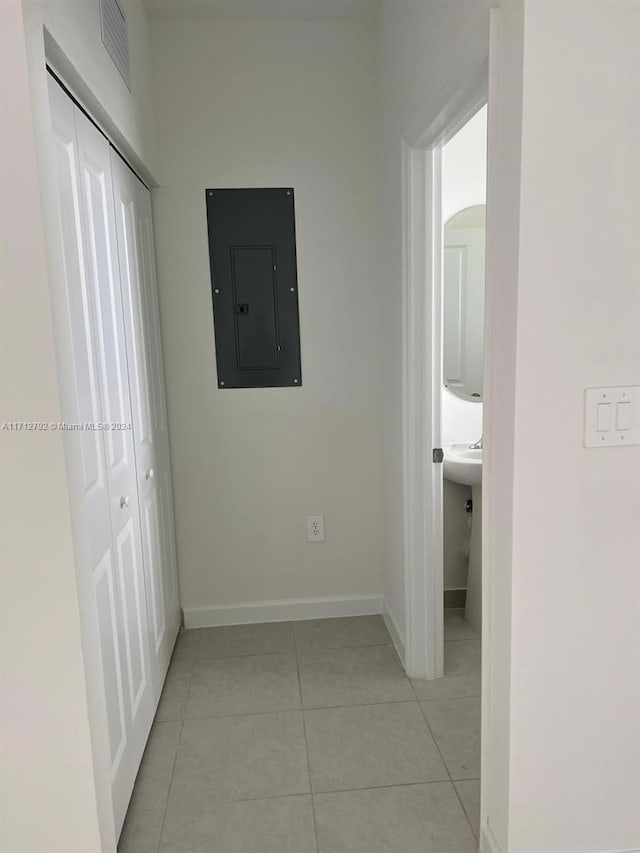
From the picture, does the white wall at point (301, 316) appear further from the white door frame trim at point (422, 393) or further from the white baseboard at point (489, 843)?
the white baseboard at point (489, 843)

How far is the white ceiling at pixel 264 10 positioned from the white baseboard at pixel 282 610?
2483mm

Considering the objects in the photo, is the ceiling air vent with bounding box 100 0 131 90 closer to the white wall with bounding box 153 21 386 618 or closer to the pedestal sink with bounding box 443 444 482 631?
the white wall with bounding box 153 21 386 618

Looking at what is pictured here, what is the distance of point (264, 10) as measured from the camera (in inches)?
96.3

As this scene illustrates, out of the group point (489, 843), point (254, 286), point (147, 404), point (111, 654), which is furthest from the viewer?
point (254, 286)

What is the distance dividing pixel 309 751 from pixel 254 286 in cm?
181

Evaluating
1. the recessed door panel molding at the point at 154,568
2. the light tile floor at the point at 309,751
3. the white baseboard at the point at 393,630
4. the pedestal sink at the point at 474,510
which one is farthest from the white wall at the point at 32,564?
the pedestal sink at the point at 474,510

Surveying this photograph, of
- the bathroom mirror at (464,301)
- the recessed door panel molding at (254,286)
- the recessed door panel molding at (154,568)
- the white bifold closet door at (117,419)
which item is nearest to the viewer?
the white bifold closet door at (117,419)

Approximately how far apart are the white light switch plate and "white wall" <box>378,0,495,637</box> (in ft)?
2.62

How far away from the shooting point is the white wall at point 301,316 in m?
2.58

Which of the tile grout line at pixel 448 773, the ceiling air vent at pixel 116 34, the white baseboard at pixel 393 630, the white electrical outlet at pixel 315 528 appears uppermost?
the ceiling air vent at pixel 116 34

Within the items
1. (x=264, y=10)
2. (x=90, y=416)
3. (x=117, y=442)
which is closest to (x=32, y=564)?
(x=90, y=416)

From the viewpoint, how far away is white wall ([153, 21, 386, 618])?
258cm

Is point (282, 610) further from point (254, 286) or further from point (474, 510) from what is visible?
point (254, 286)

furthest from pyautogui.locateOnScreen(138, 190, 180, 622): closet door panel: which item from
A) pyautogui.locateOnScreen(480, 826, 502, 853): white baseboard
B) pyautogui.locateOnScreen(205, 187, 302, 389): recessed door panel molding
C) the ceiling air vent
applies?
pyautogui.locateOnScreen(480, 826, 502, 853): white baseboard
